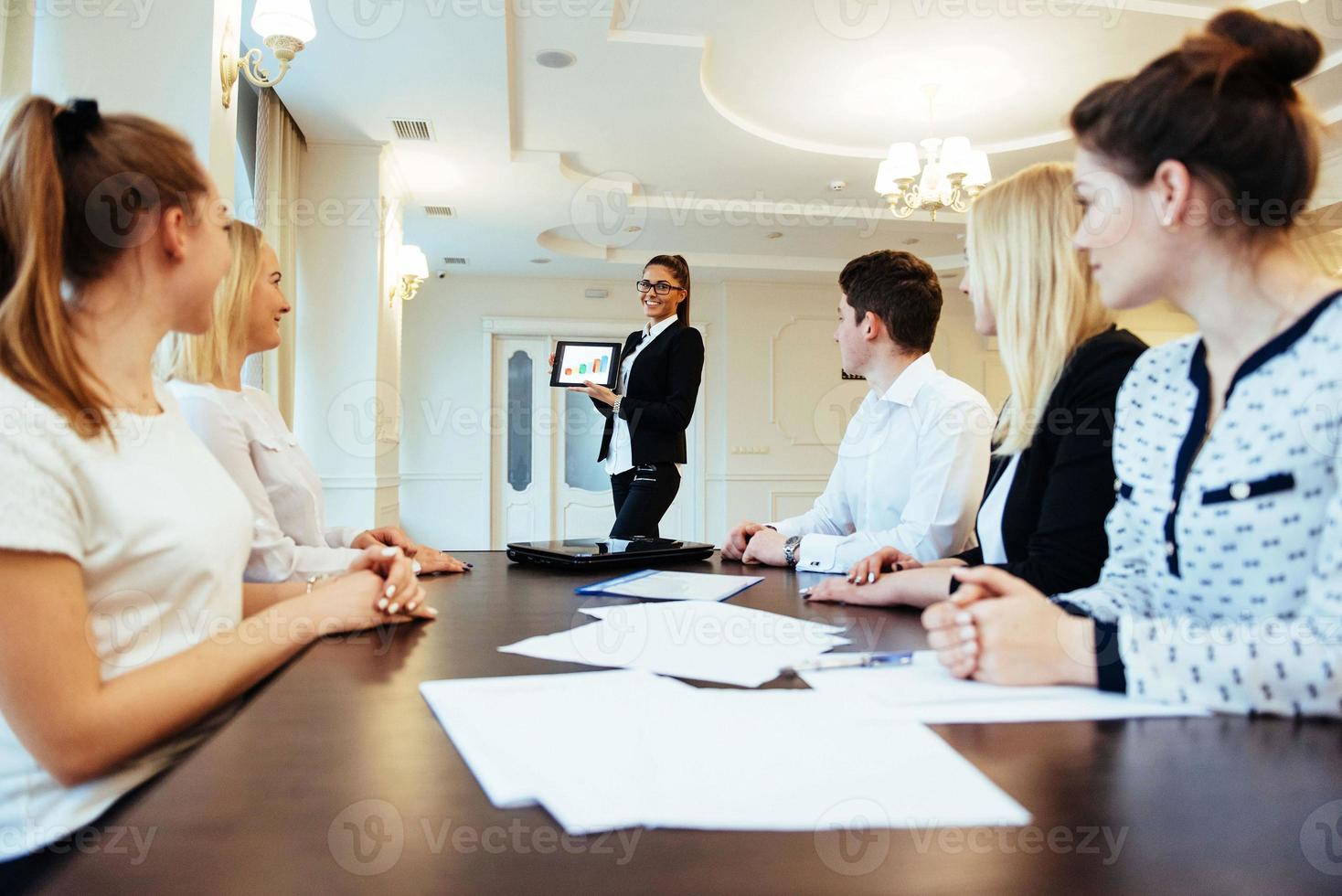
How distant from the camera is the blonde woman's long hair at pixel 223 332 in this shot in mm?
1588

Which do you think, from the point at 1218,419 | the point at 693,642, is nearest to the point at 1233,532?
the point at 1218,419

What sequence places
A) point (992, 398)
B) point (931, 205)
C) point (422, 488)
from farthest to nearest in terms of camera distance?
point (992, 398)
point (422, 488)
point (931, 205)

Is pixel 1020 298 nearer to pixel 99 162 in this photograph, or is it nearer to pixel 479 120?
pixel 99 162

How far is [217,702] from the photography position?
2.66ft

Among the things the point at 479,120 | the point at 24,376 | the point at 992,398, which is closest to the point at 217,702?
the point at 24,376

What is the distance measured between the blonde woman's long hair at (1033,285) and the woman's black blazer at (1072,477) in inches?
1.2

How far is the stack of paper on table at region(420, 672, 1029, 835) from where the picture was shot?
1.61 feet

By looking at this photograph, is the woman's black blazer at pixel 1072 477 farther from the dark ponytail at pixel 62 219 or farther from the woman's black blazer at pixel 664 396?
the woman's black blazer at pixel 664 396

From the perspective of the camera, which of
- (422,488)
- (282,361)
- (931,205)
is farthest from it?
(422,488)

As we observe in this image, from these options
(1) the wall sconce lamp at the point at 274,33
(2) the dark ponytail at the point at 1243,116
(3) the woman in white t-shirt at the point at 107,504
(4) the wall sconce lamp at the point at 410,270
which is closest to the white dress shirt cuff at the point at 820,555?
(3) the woman in white t-shirt at the point at 107,504

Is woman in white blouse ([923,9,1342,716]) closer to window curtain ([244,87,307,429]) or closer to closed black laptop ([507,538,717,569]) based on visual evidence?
closed black laptop ([507,538,717,569])

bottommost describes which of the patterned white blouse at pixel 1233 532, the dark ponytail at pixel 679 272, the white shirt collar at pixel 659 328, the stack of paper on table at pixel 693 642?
the stack of paper on table at pixel 693 642

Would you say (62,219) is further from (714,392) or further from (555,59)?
(714,392)

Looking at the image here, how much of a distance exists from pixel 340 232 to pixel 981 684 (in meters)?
4.27
